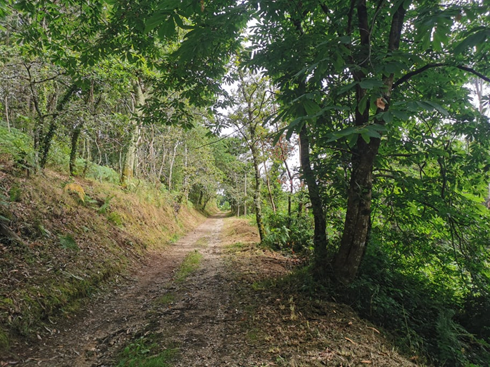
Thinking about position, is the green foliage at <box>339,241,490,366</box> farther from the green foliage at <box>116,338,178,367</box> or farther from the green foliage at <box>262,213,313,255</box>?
the green foliage at <box>116,338,178,367</box>

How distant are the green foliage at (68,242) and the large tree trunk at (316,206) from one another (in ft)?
18.8

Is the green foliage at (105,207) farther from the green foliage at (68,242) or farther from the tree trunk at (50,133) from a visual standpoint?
the green foliage at (68,242)

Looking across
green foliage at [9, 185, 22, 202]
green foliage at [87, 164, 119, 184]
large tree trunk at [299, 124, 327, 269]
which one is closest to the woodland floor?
large tree trunk at [299, 124, 327, 269]

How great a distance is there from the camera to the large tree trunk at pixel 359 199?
157 inches

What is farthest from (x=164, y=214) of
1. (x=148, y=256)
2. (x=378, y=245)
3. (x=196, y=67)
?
(x=378, y=245)

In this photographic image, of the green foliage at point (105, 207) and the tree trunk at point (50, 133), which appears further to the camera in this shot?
the green foliage at point (105, 207)

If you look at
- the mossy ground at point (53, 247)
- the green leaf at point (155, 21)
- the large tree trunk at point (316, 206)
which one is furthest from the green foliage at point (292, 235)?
the green leaf at point (155, 21)

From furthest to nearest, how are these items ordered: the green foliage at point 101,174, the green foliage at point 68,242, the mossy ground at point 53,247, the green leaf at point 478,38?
1. the green foliage at point 101,174
2. the green foliage at point 68,242
3. the mossy ground at point 53,247
4. the green leaf at point 478,38

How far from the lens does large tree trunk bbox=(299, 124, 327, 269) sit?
5.19m

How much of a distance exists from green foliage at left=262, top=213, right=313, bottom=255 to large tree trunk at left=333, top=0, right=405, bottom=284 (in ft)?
10.9

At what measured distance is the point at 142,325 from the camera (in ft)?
13.6

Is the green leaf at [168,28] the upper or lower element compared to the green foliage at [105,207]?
upper

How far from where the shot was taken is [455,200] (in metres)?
4.80

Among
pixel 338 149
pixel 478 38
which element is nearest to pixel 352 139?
pixel 478 38
